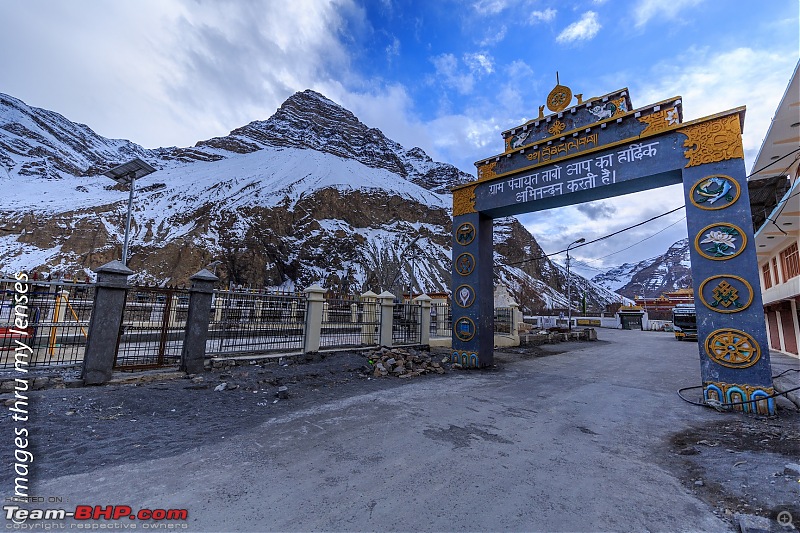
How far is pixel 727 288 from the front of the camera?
5672 mm

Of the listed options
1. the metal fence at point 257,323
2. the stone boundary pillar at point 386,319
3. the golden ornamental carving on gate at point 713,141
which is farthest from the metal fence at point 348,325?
the golden ornamental carving on gate at point 713,141

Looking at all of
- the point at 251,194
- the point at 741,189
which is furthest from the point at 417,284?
the point at 741,189

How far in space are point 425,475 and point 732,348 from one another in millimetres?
5813

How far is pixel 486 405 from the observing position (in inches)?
213

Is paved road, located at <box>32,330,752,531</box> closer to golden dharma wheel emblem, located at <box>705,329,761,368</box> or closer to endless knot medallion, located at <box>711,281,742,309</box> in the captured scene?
golden dharma wheel emblem, located at <box>705,329,761,368</box>

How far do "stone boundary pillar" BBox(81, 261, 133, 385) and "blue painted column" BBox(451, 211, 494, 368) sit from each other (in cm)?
740

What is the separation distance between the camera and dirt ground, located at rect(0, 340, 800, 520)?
2895mm

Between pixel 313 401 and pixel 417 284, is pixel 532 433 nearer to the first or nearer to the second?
pixel 313 401

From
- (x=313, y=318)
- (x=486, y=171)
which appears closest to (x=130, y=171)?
(x=313, y=318)

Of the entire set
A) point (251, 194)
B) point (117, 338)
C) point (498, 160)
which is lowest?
point (117, 338)

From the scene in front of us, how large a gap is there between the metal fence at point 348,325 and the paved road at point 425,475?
521cm

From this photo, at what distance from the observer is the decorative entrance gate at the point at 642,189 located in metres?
5.53

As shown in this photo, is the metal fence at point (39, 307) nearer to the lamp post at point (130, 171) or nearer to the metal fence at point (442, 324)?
the lamp post at point (130, 171)

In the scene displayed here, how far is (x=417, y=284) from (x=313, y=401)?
5124 centimetres
